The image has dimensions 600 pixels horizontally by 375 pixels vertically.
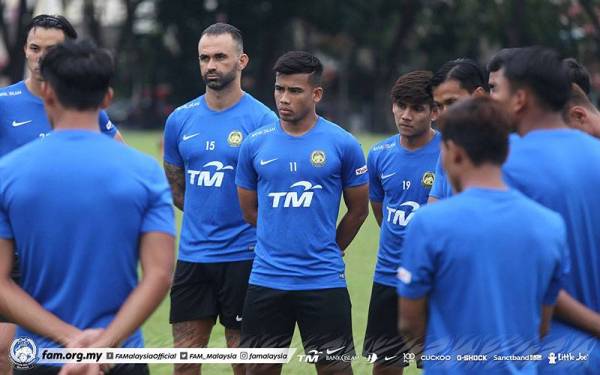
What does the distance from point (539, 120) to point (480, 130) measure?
67 cm

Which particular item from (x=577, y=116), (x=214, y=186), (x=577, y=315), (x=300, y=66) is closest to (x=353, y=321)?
(x=214, y=186)

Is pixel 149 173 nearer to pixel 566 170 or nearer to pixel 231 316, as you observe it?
pixel 566 170

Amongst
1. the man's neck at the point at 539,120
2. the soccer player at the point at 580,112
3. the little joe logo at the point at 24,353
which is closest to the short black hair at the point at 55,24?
the little joe logo at the point at 24,353

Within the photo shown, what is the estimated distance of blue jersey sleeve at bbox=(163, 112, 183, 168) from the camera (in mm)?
7969

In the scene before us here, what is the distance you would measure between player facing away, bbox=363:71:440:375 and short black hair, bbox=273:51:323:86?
54 centimetres

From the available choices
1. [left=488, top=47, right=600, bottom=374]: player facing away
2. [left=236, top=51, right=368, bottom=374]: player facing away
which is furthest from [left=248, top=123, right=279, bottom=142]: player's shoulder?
[left=488, top=47, right=600, bottom=374]: player facing away

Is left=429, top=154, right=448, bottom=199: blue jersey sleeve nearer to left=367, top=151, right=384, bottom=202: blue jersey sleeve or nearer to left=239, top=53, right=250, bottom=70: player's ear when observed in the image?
left=367, top=151, right=384, bottom=202: blue jersey sleeve

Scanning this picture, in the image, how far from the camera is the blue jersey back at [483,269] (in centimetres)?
421

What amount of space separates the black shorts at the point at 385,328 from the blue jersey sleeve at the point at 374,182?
648mm

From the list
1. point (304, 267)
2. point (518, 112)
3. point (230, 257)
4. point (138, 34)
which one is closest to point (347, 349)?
point (304, 267)

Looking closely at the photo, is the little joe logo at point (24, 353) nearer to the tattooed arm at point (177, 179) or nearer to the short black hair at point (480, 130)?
the short black hair at point (480, 130)

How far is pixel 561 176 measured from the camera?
473cm

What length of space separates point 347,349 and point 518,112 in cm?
268

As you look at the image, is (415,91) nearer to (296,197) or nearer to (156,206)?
(296,197)
